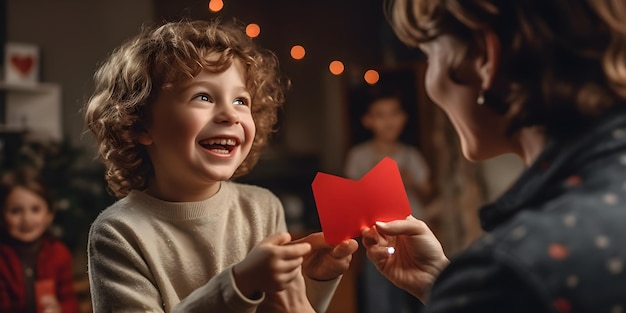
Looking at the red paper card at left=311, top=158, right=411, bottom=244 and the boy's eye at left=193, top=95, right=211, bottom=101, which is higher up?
the boy's eye at left=193, top=95, right=211, bottom=101

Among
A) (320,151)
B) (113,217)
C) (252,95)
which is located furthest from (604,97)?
(320,151)

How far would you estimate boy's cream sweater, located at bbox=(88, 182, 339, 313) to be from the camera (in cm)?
91

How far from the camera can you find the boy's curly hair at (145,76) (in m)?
0.96

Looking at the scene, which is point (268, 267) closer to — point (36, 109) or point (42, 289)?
point (42, 289)

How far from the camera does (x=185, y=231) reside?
0.97 m

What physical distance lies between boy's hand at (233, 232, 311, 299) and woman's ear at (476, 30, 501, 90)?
0.95 ft

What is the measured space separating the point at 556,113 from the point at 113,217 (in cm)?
59

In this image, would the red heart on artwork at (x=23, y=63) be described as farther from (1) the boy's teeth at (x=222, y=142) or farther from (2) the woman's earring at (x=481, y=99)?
(2) the woman's earring at (x=481, y=99)

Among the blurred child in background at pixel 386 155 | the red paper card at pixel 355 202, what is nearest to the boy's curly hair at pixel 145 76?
the red paper card at pixel 355 202

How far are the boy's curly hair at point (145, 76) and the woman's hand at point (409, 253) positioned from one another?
299 mm

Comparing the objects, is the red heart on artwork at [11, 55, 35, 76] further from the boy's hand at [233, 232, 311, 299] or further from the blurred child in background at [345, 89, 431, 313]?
the boy's hand at [233, 232, 311, 299]

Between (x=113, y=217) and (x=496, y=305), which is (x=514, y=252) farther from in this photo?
(x=113, y=217)

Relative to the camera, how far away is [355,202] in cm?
93

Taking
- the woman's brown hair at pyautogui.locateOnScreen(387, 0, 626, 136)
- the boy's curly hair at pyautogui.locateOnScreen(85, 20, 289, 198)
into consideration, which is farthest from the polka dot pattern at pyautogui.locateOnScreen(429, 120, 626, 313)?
the boy's curly hair at pyautogui.locateOnScreen(85, 20, 289, 198)
